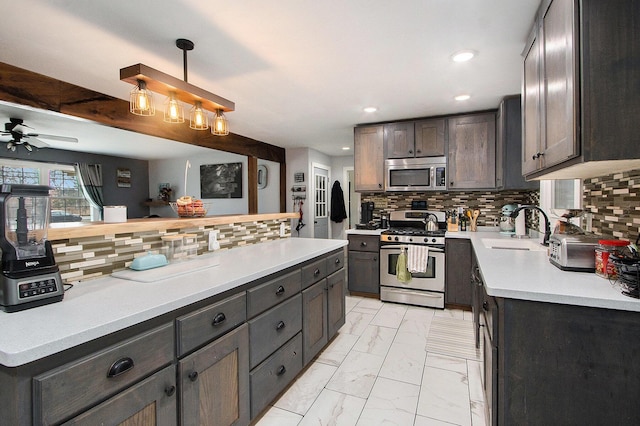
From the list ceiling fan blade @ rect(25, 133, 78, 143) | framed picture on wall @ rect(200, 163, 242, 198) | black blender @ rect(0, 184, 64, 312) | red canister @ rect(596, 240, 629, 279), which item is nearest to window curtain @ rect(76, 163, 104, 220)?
ceiling fan blade @ rect(25, 133, 78, 143)

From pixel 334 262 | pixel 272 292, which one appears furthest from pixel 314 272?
pixel 272 292

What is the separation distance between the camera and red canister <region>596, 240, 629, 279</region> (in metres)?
1.39

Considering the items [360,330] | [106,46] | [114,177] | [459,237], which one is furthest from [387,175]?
[114,177]

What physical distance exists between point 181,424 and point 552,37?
92.4 inches

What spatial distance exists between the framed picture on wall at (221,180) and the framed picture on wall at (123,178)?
2.98 feet

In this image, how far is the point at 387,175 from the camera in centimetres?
405

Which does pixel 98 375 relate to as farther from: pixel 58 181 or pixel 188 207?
pixel 58 181

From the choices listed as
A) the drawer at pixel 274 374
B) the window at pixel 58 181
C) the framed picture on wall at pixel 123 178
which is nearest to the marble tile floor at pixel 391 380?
the drawer at pixel 274 374

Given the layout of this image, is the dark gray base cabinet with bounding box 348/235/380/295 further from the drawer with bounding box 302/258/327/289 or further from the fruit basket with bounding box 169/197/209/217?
the fruit basket with bounding box 169/197/209/217

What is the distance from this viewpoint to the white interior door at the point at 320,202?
6180 mm

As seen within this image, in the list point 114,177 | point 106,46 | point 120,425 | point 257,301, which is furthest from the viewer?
point 114,177

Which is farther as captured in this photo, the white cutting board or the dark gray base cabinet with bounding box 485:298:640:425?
the white cutting board

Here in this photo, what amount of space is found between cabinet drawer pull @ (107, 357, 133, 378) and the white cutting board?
0.52 m

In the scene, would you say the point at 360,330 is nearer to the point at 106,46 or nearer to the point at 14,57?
the point at 106,46
